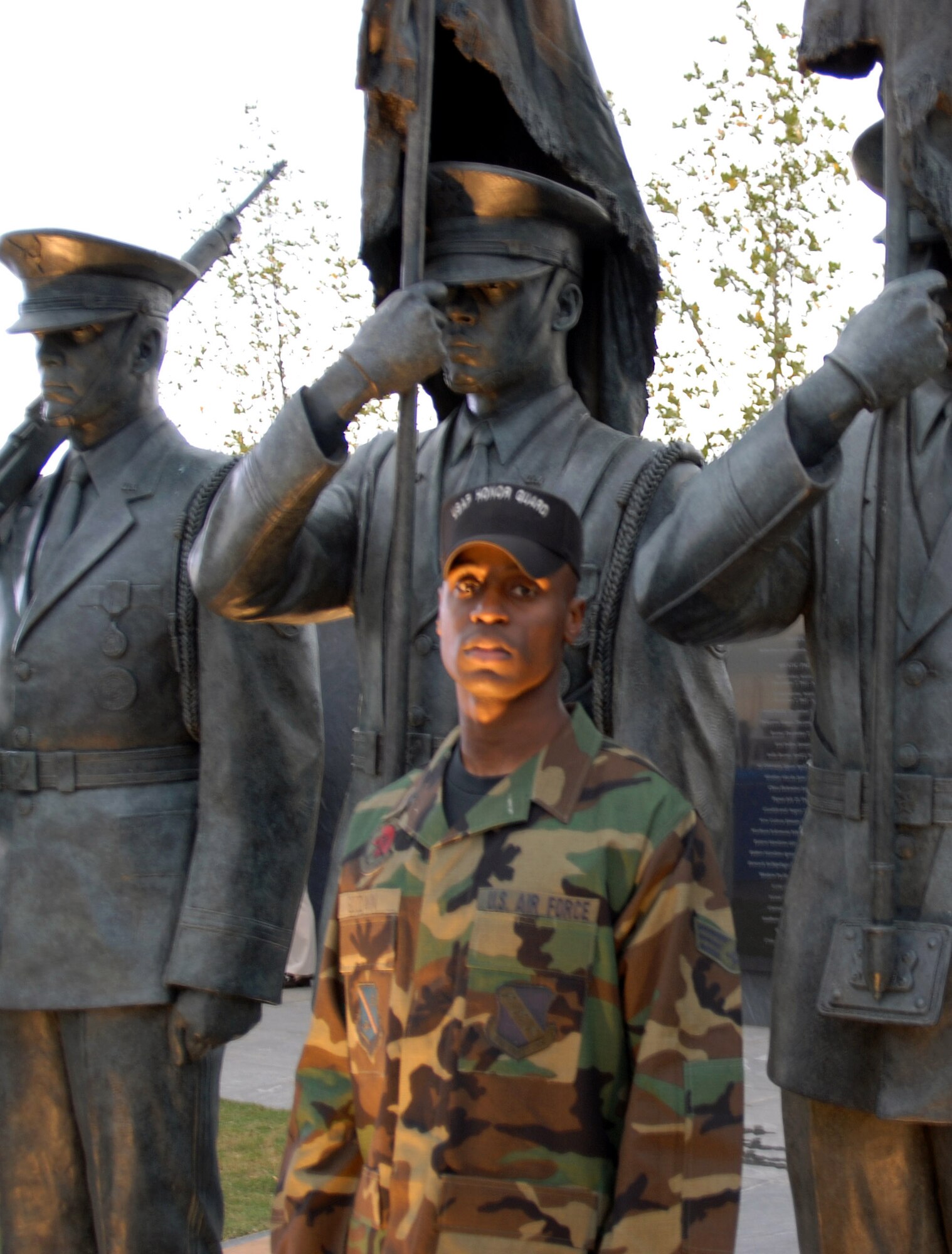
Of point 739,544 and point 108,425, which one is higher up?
point 108,425

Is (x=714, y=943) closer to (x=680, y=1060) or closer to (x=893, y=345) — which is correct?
(x=680, y=1060)

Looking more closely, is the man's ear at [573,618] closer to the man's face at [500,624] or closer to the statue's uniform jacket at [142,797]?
the man's face at [500,624]

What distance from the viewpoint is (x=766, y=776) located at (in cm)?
1015

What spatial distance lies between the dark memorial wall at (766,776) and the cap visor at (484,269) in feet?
22.1

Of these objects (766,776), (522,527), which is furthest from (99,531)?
(766,776)

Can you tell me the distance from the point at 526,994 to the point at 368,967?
0.26 meters

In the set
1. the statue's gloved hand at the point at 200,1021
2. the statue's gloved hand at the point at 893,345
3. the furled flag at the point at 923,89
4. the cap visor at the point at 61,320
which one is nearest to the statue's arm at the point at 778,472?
the statue's gloved hand at the point at 893,345

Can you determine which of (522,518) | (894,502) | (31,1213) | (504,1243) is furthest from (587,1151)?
(31,1213)

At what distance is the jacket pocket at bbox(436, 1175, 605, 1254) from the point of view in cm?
236

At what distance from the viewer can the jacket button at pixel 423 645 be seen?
3490 millimetres

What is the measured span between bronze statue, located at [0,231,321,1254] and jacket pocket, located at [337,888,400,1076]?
1.41 meters

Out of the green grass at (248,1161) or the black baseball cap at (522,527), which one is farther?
the green grass at (248,1161)

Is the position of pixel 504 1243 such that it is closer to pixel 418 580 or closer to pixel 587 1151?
pixel 587 1151

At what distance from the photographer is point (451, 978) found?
2.48 meters
